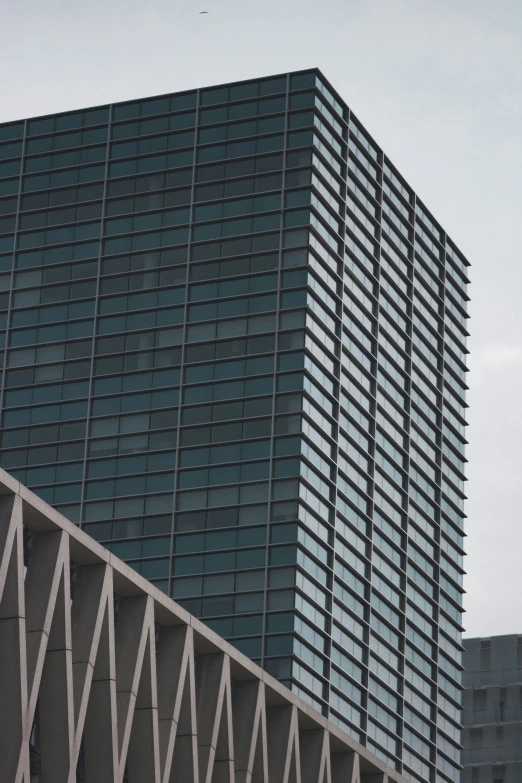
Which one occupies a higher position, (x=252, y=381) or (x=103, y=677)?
(x=252, y=381)

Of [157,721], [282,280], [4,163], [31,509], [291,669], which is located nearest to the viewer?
[31,509]

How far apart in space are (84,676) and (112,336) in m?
81.1

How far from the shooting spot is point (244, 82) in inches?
6255

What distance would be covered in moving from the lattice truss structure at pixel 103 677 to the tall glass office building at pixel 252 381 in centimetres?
4911

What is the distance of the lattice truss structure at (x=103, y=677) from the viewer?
70.6 m

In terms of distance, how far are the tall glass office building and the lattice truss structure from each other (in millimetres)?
49108

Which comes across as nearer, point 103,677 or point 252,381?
point 103,677

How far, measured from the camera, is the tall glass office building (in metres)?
144

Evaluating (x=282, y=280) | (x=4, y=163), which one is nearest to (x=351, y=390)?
(x=282, y=280)

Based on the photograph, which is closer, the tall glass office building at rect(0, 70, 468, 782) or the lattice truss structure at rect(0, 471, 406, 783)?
the lattice truss structure at rect(0, 471, 406, 783)

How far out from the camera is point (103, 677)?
253 feet

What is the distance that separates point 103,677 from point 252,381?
7182 cm

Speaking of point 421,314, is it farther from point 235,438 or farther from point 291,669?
point 291,669

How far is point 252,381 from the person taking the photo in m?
148
